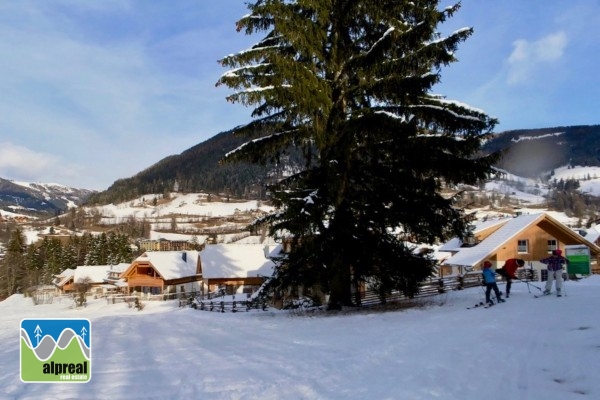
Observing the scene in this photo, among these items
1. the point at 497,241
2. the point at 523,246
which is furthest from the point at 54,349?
the point at 523,246

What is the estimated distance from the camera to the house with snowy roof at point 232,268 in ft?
184

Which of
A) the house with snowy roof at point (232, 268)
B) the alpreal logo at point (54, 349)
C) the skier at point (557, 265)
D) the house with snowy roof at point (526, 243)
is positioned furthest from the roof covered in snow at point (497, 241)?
the alpreal logo at point (54, 349)

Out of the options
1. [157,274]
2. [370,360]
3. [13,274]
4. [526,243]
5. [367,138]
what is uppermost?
[367,138]

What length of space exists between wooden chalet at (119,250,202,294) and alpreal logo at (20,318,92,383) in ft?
181

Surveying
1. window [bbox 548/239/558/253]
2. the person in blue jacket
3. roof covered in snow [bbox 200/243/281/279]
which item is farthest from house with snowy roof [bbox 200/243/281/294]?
the person in blue jacket

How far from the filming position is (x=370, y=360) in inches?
352

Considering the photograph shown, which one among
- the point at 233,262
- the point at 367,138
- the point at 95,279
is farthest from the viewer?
the point at 95,279

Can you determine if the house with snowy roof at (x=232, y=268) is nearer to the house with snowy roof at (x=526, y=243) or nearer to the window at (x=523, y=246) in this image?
the house with snowy roof at (x=526, y=243)

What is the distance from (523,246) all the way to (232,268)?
113 ft

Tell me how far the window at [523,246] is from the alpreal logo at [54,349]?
37.5 metres

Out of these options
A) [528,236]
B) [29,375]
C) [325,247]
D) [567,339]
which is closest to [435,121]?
[325,247]

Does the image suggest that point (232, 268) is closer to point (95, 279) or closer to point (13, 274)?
point (95, 279)

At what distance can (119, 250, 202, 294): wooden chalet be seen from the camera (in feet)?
202

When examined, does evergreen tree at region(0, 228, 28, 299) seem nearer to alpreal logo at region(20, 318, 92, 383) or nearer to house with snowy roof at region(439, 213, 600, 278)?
house with snowy roof at region(439, 213, 600, 278)
